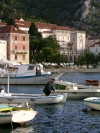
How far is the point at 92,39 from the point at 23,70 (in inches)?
5187

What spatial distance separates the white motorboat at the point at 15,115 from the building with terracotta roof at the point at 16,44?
311ft

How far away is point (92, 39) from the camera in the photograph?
19200 centimetres

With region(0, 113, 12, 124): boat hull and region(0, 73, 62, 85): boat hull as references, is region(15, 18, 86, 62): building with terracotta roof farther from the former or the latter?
region(0, 113, 12, 124): boat hull

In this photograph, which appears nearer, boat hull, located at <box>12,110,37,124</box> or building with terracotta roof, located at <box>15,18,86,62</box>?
boat hull, located at <box>12,110,37,124</box>

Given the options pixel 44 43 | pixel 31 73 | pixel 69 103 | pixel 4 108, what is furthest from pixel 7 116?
pixel 44 43

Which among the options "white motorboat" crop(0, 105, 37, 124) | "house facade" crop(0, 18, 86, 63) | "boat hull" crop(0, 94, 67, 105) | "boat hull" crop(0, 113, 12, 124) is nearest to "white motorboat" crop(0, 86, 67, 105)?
"boat hull" crop(0, 94, 67, 105)

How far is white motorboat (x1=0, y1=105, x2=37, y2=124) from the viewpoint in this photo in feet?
82.7

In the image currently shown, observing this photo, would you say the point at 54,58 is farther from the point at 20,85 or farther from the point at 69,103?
the point at 69,103

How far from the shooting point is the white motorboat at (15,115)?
2520cm

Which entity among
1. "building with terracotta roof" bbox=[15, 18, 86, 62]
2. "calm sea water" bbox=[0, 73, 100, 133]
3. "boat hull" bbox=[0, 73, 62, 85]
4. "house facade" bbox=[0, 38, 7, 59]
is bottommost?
"calm sea water" bbox=[0, 73, 100, 133]

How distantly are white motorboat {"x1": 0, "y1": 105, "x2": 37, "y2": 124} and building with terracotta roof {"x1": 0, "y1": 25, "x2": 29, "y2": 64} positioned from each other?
9492cm

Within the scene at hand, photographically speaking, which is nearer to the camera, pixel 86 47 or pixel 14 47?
pixel 14 47

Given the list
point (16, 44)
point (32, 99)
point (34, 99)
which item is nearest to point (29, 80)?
point (34, 99)

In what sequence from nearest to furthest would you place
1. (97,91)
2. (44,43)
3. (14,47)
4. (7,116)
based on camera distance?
(7,116), (97,91), (14,47), (44,43)
